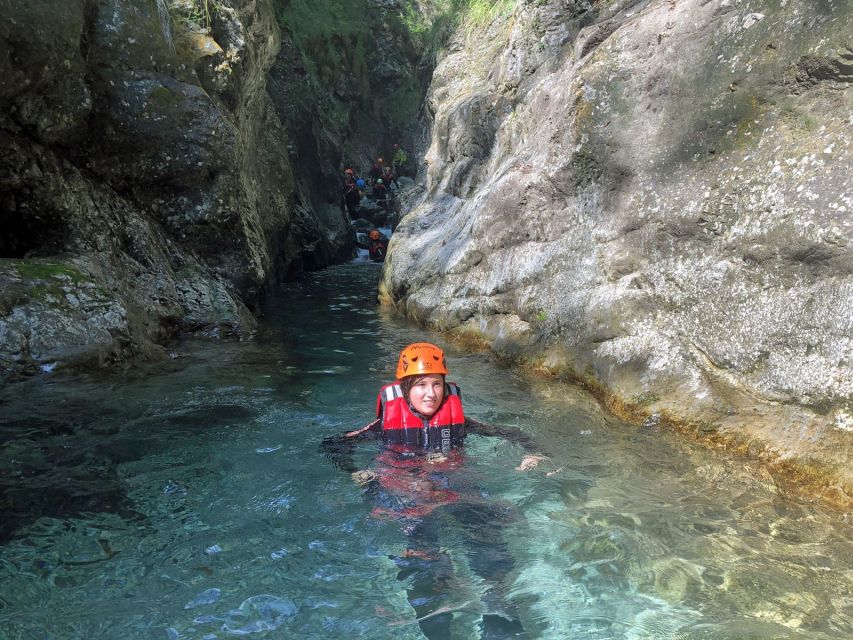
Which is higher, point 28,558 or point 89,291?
point 89,291

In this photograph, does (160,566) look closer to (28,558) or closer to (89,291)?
(28,558)

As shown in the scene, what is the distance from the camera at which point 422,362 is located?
5137 mm

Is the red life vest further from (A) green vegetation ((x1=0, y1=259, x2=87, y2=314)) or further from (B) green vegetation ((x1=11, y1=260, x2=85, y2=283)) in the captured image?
(B) green vegetation ((x1=11, y1=260, x2=85, y2=283))

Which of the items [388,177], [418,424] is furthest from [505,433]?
[388,177]

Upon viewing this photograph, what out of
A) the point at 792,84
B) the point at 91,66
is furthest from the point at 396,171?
the point at 792,84

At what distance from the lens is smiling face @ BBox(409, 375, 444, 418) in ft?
17.0

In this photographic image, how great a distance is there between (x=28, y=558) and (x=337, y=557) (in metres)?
1.72

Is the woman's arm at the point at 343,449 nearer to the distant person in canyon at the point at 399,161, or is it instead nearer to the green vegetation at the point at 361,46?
the green vegetation at the point at 361,46

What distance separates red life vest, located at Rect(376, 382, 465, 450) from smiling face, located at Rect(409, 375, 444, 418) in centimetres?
5

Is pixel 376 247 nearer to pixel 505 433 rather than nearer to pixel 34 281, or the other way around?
pixel 34 281

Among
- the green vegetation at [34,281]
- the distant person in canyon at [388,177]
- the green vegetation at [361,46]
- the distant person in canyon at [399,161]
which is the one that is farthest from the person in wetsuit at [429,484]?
the distant person in canyon at [399,161]

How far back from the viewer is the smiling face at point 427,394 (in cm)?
517

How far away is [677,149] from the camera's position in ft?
22.4

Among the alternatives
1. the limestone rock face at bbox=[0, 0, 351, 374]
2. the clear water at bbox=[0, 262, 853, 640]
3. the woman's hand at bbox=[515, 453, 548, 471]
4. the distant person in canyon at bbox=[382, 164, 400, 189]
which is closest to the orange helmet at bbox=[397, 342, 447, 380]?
the clear water at bbox=[0, 262, 853, 640]
